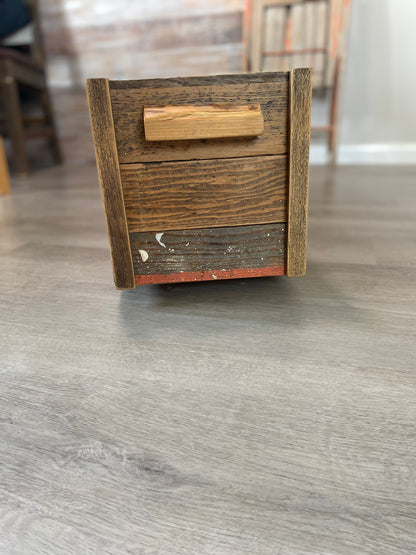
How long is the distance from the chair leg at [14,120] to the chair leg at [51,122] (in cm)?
32

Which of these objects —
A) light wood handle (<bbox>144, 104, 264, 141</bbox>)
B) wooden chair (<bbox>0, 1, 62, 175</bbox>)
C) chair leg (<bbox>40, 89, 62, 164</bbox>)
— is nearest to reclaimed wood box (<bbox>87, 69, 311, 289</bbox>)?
light wood handle (<bbox>144, 104, 264, 141</bbox>)

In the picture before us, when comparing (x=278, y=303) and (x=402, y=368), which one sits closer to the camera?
(x=402, y=368)

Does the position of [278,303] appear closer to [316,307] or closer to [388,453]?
[316,307]

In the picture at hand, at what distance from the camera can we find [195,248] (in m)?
0.55

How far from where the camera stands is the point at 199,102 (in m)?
0.48

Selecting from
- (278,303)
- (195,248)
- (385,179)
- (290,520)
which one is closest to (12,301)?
(195,248)

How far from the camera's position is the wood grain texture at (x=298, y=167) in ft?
1.57

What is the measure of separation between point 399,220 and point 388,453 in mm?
804

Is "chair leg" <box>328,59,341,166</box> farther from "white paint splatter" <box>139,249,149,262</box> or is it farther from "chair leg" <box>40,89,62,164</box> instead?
"white paint splatter" <box>139,249,149,262</box>

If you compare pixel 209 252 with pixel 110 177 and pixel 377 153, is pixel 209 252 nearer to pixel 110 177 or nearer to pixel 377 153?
pixel 110 177

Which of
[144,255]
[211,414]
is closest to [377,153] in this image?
[144,255]

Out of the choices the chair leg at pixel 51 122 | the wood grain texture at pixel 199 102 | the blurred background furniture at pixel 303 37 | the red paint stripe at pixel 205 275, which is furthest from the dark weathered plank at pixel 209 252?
the chair leg at pixel 51 122

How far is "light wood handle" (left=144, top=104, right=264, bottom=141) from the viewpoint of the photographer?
1.53 feet

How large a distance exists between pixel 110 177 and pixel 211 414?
317 millimetres
